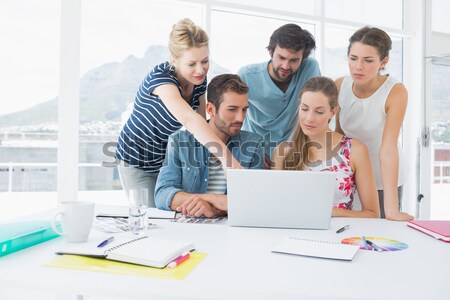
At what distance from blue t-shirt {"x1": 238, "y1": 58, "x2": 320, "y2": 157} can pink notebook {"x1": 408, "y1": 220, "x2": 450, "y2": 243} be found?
1049 millimetres

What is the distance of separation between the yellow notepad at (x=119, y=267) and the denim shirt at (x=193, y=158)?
3.33 feet

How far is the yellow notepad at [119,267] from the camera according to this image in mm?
836

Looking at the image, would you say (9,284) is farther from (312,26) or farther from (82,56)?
(312,26)

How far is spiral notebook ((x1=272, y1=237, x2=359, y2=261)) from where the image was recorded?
0.96 meters

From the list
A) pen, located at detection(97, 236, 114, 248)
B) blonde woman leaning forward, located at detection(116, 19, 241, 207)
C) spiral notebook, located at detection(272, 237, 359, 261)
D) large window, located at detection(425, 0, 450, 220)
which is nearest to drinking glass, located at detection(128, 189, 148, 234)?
pen, located at detection(97, 236, 114, 248)

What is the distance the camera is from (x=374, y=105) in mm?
2217

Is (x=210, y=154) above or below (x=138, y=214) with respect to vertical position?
above

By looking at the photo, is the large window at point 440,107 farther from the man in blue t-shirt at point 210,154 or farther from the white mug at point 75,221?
the white mug at point 75,221

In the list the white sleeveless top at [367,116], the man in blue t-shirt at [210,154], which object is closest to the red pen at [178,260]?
the man in blue t-shirt at [210,154]

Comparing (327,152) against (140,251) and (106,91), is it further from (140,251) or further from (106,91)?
(106,91)

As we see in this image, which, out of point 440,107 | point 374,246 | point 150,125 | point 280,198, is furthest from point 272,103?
point 440,107

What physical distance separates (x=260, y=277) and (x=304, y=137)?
1435mm

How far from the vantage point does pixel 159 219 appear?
4.75ft

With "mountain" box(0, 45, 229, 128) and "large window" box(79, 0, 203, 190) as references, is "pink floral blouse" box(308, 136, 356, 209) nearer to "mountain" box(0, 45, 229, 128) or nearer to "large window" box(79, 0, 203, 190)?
"mountain" box(0, 45, 229, 128)
